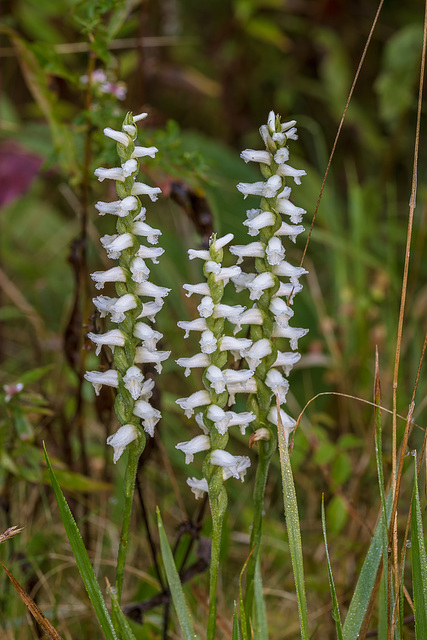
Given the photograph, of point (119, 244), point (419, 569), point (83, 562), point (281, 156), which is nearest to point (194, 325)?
point (119, 244)

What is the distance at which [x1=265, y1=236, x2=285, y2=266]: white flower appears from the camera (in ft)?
2.97

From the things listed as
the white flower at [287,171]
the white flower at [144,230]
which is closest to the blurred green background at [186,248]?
the white flower at [144,230]

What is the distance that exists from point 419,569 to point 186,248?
159 cm

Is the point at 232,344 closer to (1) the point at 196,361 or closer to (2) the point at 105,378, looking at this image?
(1) the point at 196,361

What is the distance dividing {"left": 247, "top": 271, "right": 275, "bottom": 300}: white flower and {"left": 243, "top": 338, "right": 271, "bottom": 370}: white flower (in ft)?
0.21

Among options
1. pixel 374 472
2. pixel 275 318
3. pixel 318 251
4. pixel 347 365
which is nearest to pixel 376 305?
pixel 347 365

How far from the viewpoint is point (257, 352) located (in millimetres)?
929

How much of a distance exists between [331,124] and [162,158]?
1.98 metres

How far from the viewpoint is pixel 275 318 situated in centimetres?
94

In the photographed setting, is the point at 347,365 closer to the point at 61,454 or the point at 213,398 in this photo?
the point at 61,454

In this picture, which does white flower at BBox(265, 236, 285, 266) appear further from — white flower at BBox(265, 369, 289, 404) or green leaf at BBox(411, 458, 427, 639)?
green leaf at BBox(411, 458, 427, 639)

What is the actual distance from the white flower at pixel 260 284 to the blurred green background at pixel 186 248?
39 cm

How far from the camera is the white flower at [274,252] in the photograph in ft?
2.97

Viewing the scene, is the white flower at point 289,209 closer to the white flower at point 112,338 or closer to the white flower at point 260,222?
the white flower at point 260,222
